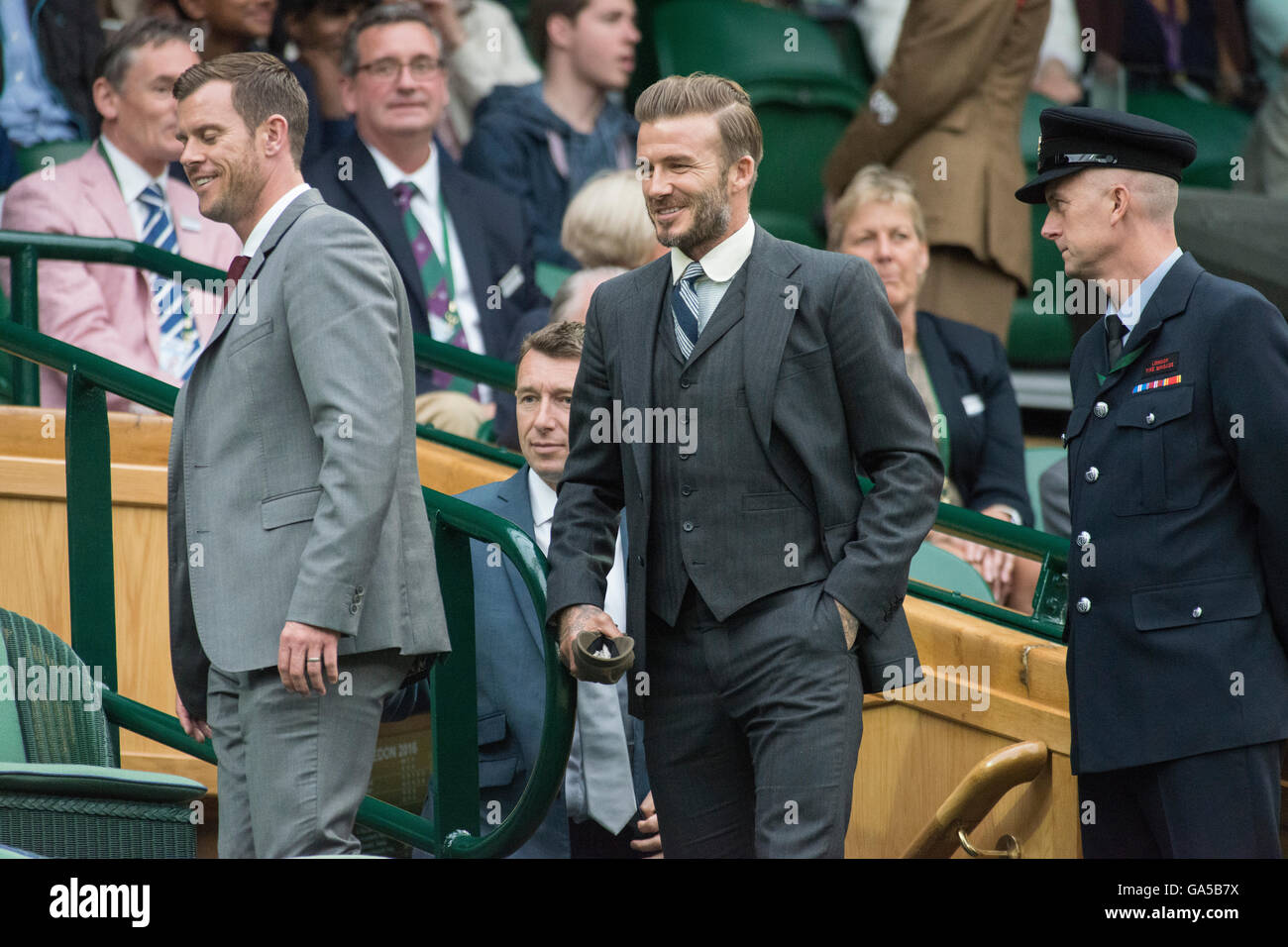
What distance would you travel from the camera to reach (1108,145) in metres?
3.39

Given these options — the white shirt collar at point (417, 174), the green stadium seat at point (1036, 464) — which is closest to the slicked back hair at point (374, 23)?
the white shirt collar at point (417, 174)

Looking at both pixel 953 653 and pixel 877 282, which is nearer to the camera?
pixel 877 282

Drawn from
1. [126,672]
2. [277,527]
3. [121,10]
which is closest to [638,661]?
[277,527]

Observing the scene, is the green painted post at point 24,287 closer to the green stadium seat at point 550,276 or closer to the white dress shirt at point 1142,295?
the green stadium seat at point 550,276

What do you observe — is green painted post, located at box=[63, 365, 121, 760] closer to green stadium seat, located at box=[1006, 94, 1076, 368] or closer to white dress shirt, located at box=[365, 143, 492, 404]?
white dress shirt, located at box=[365, 143, 492, 404]

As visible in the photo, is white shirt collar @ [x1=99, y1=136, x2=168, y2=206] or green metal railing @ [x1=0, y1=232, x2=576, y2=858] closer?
green metal railing @ [x1=0, y1=232, x2=576, y2=858]

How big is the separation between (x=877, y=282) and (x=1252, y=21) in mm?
5946

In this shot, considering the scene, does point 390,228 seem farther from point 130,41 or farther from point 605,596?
point 605,596

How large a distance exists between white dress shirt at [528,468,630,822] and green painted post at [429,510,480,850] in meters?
0.21

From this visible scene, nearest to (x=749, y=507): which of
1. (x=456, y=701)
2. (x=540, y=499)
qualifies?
(x=456, y=701)

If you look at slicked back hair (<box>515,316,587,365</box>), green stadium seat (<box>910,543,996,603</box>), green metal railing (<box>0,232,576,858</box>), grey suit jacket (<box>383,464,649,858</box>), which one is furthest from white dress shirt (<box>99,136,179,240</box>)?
green stadium seat (<box>910,543,996,603</box>)

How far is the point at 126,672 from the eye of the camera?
17.0 ft

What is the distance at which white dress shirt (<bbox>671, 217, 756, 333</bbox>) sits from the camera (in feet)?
Answer: 10.8
